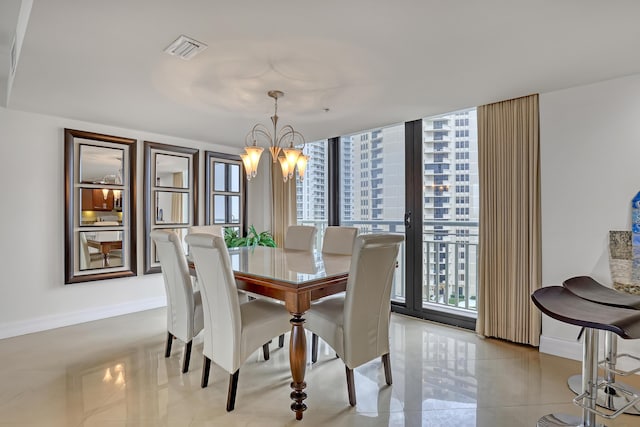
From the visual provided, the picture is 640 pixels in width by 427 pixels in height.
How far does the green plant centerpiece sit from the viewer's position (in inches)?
196

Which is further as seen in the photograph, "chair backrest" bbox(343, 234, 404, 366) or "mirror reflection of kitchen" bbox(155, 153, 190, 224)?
"mirror reflection of kitchen" bbox(155, 153, 190, 224)

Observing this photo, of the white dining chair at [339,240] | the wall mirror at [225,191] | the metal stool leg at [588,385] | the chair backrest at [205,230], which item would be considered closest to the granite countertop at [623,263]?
the metal stool leg at [588,385]

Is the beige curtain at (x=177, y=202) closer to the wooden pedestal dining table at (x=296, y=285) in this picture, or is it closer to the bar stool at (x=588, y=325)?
the wooden pedestal dining table at (x=296, y=285)

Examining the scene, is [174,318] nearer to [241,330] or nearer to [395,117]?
[241,330]

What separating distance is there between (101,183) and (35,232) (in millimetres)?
816

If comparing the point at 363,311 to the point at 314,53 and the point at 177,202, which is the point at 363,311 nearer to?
the point at 314,53

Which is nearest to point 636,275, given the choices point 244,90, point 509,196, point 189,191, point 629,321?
point 629,321

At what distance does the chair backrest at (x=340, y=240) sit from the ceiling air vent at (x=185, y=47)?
2041 millimetres

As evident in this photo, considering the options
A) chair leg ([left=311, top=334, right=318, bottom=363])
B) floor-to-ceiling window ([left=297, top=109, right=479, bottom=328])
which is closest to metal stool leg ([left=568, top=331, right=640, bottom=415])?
floor-to-ceiling window ([left=297, top=109, right=479, bottom=328])

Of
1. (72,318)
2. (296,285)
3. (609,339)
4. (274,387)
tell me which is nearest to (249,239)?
(72,318)

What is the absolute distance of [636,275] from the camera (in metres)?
2.04

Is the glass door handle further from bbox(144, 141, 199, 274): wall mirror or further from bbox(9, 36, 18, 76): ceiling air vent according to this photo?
bbox(9, 36, 18, 76): ceiling air vent

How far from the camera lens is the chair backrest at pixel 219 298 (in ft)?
6.84

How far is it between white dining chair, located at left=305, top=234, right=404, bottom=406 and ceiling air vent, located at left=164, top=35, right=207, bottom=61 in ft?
5.10
